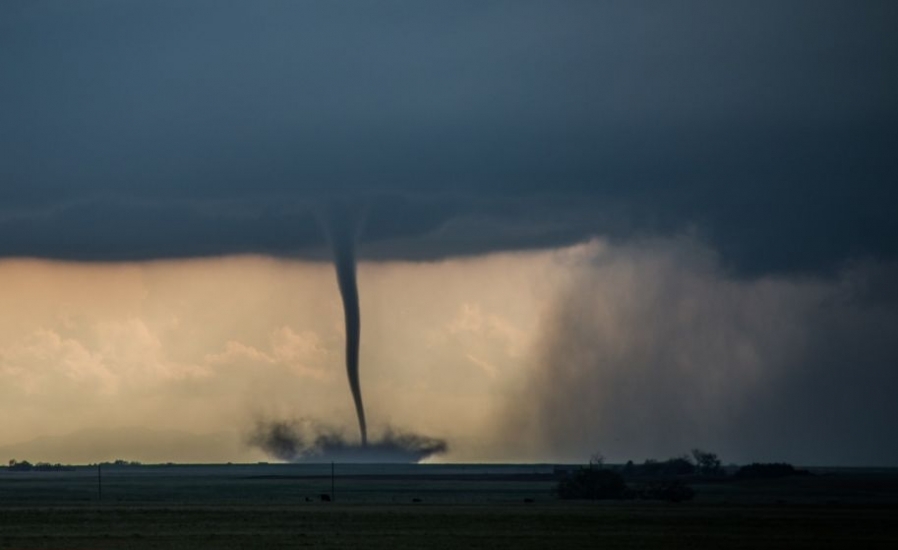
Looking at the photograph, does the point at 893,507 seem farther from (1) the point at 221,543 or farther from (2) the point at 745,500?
(1) the point at 221,543

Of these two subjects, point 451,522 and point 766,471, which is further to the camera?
point 766,471

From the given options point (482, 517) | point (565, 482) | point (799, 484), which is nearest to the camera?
point (482, 517)

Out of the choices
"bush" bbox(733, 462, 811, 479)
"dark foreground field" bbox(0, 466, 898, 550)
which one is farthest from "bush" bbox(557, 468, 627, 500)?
"bush" bbox(733, 462, 811, 479)

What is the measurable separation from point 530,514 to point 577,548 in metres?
34.3

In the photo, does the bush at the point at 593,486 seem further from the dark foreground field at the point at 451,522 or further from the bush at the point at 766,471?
the bush at the point at 766,471

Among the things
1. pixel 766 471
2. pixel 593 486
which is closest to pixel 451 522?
pixel 593 486

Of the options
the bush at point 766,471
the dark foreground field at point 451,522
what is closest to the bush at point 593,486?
the dark foreground field at point 451,522

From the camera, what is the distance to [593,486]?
142m

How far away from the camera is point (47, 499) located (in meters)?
150

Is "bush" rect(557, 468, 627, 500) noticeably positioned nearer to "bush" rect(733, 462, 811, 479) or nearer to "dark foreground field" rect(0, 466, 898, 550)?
"dark foreground field" rect(0, 466, 898, 550)

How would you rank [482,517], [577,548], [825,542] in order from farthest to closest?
1. [482,517]
2. [825,542]
3. [577,548]

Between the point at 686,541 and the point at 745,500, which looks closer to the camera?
the point at 686,541

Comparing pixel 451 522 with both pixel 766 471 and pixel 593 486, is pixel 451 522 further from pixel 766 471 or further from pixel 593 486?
pixel 766 471

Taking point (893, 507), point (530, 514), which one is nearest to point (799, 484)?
point (893, 507)
